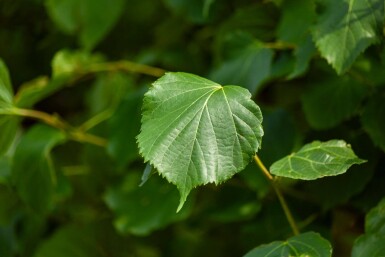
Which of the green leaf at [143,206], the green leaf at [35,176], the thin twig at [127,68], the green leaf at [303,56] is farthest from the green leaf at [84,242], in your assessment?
the green leaf at [303,56]

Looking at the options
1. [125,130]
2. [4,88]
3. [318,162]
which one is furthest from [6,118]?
[318,162]

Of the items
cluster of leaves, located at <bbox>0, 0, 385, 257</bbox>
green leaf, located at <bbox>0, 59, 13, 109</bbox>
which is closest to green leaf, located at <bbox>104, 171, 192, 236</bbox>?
cluster of leaves, located at <bbox>0, 0, 385, 257</bbox>

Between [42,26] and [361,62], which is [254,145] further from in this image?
[42,26]

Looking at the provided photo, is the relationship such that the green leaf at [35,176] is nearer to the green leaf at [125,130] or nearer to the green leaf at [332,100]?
the green leaf at [125,130]

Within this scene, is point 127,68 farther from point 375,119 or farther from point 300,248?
point 300,248

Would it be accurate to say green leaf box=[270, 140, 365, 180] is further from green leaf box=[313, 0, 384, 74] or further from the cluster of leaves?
green leaf box=[313, 0, 384, 74]

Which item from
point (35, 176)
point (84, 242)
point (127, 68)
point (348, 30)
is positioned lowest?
point (84, 242)
